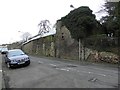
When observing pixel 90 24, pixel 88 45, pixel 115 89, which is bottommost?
pixel 115 89

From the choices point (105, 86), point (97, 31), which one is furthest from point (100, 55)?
point (105, 86)

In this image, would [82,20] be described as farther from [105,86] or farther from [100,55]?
[105,86]

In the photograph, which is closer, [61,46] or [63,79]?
[63,79]

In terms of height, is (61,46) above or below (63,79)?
above

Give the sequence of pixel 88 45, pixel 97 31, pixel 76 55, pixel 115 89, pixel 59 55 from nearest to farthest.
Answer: pixel 115 89, pixel 88 45, pixel 76 55, pixel 97 31, pixel 59 55

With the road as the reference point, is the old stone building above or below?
above

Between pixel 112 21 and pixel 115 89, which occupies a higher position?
pixel 112 21

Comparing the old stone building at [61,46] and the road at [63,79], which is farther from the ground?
the old stone building at [61,46]

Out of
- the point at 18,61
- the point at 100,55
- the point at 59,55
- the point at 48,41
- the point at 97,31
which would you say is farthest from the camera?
the point at 48,41

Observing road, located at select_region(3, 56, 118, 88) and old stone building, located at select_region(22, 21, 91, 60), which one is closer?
road, located at select_region(3, 56, 118, 88)

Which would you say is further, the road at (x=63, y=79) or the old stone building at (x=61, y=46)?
the old stone building at (x=61, y=46)

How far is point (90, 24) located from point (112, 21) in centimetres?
369

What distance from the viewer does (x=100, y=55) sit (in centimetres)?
3030

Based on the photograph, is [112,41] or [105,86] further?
[112,41]
